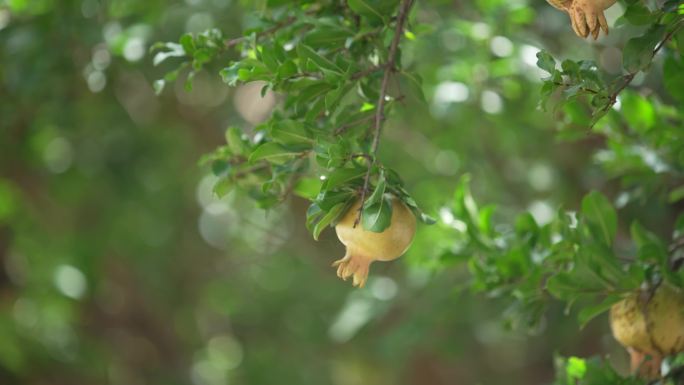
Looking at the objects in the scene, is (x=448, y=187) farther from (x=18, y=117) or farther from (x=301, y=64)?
(x=301, y=64)

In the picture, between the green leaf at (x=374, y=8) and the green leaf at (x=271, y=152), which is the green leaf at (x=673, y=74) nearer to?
the green leaf at (x=374, y=8)

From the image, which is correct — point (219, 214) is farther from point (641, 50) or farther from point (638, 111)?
point (641, 50)

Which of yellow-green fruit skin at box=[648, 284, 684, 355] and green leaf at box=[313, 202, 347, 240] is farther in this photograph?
yellow-green fruit skin at box=[648, 284, 684, 355]

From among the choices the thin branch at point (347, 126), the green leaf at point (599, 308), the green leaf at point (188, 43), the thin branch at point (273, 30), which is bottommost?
the green leaf at point (599, 308)

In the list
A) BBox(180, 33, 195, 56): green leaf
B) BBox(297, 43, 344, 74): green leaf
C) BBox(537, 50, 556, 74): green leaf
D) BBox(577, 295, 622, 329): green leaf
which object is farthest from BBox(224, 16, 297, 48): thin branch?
BBox(577, 295, 622, 329): green leaf

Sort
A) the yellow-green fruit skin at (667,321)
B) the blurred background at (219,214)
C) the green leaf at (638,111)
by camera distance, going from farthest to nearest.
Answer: the blurred background at (219,214), the green leaf at (638,111), the yellow-green fruit skin at (667,321)

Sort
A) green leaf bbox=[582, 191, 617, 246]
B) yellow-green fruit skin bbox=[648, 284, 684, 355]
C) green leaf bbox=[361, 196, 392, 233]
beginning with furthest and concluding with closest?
1. green leaf bbox=[582, 191, 617, 246]
2. yellow-green fruit skin bbox=[648, 284, 684, 355]
3. green leaf bbox=[361, 196, 392, 233]

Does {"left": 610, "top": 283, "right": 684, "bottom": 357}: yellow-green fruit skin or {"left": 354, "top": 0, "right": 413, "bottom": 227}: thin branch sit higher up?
{"left": 354, "top": 0, "right": 413, "bottom": 227}: thin branch

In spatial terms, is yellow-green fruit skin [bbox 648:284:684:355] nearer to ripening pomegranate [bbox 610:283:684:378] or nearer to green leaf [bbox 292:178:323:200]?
ripening pomegranate [bbox 610:283:684:378]

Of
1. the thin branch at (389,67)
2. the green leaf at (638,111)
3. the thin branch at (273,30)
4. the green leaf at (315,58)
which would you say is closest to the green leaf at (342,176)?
the thin branch at (389,67)
